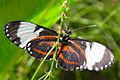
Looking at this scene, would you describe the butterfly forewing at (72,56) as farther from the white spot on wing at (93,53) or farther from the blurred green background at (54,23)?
the blurred green background at (54,23)

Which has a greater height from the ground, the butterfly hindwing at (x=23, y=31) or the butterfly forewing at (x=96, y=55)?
the butterfly hindwing at (x=23, y=31)

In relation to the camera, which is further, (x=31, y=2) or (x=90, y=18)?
(x=90, y=18)

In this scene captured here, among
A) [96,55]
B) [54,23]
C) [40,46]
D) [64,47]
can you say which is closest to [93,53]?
[96,55]

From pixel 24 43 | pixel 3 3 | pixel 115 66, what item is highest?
pixel 3 3

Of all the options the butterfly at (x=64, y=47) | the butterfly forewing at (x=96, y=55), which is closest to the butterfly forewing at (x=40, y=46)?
the butterfly at (x=64, y=47)

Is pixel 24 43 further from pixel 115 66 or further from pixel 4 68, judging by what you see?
pixel 115 66

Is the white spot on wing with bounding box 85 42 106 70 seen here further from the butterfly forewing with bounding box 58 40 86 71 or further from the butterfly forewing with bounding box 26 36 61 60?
the butterfly forewing with bounding box 26 36 61 60

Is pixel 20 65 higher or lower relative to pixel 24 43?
lower

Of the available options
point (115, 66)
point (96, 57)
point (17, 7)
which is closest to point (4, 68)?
point (17, 7)
